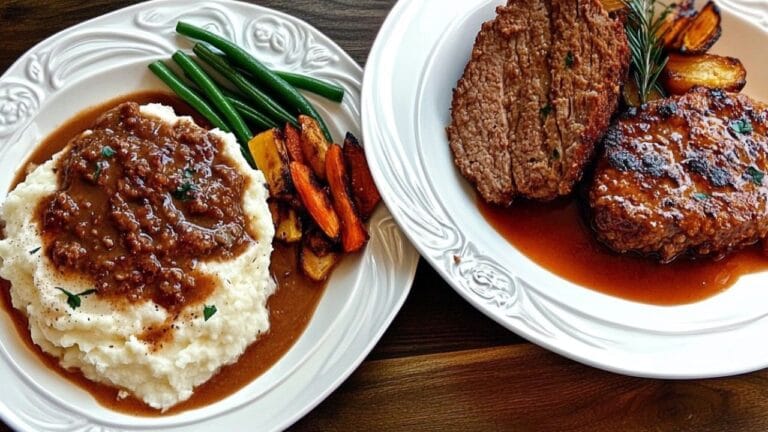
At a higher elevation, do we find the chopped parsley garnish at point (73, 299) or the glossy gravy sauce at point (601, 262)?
the glossy gravy sauce at point (601, 262)

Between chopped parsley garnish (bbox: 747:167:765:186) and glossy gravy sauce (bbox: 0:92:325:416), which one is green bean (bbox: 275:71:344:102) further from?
chopped parsley garnish (bbox: 747:167:765:186)

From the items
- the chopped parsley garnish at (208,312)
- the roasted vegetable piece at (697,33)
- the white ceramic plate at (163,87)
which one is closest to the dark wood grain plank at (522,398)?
the white ceramic plate at (163,87)

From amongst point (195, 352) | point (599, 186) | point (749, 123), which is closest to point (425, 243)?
point (599, 186)

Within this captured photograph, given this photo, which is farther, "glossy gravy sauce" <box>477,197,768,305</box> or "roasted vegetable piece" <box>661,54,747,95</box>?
"roasted vegetable piece" <box>661,54,747,95</box>

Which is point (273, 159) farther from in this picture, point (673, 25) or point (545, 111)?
point (673, 25)

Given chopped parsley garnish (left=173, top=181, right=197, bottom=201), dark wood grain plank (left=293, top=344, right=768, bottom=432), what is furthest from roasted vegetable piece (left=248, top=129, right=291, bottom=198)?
dark wood grain plank (left=293, top=344, right=768, bottom=432)

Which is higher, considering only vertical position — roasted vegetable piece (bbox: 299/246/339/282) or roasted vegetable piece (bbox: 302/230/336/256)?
roasted vegetable piece (bbox: 302/230/336/256)

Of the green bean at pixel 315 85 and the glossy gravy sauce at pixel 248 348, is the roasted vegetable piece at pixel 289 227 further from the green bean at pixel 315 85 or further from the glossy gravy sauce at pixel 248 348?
the green bean at pixel 315 85
